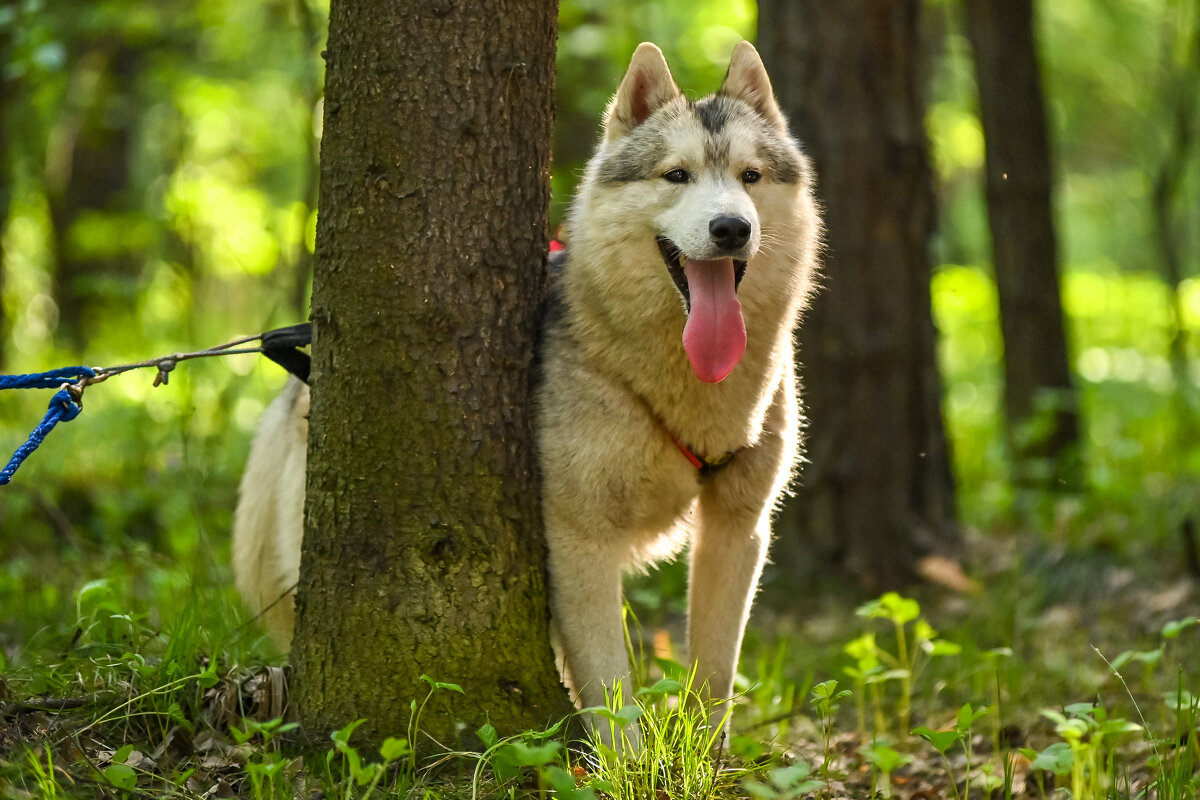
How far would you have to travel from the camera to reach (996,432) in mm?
10602

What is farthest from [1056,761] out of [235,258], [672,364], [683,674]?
[235,258]

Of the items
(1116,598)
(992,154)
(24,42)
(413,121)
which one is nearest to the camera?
(413,121)

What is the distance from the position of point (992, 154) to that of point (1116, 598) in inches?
134

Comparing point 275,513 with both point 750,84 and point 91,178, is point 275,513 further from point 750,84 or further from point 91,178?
point 91,178

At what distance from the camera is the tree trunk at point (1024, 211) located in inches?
297

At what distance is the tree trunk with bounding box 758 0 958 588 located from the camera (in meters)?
6.07

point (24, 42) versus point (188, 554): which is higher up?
point (24, 42)

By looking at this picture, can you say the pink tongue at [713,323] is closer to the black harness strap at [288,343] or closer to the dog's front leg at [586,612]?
the dog's front leg at [586,612]

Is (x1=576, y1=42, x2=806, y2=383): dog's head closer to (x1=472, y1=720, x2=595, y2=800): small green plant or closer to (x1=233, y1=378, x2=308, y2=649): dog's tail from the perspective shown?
(x1=472, y1=720, x2=595, y2=800): small green plant

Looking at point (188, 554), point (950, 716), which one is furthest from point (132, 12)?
point (950, 716)

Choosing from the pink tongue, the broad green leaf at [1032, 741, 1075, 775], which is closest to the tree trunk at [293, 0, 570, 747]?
the pink tongue

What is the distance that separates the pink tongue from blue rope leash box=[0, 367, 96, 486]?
1.85 m

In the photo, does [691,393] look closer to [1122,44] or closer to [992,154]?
[992,154]

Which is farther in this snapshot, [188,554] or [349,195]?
[188,554]
